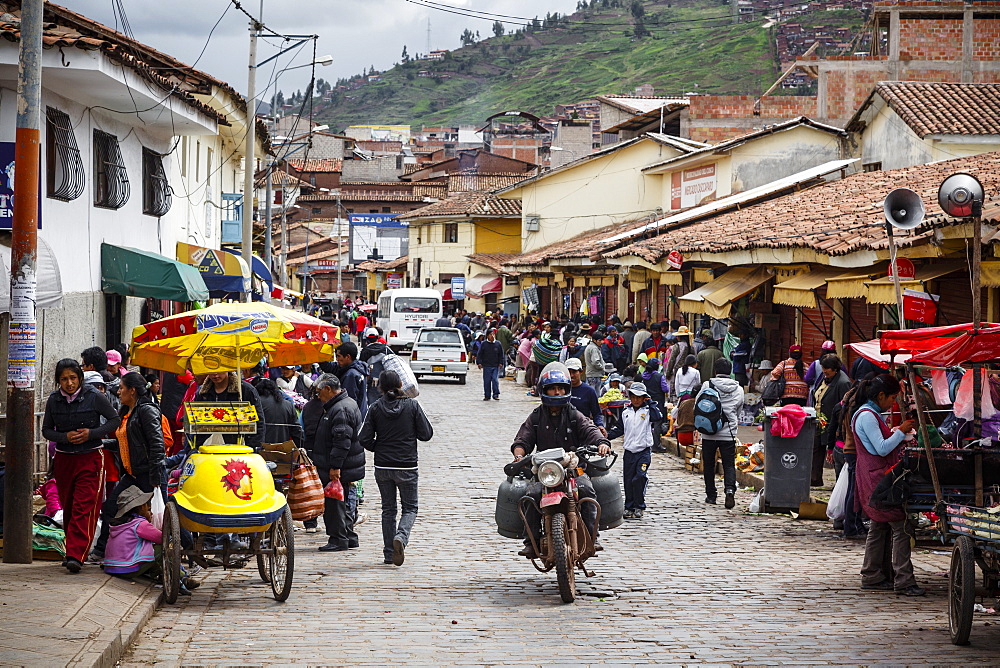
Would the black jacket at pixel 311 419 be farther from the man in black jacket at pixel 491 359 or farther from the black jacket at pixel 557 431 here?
the man in black jacket at pixel 491 359

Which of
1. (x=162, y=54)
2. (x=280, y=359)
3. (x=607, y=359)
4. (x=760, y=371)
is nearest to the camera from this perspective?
(x=280, y=359)

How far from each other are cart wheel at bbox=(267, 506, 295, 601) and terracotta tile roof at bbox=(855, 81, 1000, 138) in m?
20.3

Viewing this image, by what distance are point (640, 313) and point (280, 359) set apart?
22.3 m

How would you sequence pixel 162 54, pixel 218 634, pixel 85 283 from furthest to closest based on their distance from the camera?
pixel 162 54
pixel 85 283
pixel 218 634

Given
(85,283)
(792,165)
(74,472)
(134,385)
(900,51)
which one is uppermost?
(900,51)

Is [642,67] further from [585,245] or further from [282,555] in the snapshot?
[282,555]

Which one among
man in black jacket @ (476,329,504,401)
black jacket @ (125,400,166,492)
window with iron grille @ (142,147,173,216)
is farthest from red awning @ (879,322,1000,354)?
man in black jacket @ (476,329,504,401)

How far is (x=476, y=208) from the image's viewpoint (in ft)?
193

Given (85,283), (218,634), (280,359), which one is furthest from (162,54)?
(218,634)

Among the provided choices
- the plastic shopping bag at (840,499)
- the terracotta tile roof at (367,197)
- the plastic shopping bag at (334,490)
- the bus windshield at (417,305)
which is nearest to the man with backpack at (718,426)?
the plastic shopping bag at (840,499)

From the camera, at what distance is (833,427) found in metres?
12.4

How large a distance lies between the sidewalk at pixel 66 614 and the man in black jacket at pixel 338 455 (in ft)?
7.67

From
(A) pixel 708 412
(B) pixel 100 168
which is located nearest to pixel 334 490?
(A) pixel 708 412

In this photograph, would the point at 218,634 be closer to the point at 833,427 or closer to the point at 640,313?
the point at 833,427
